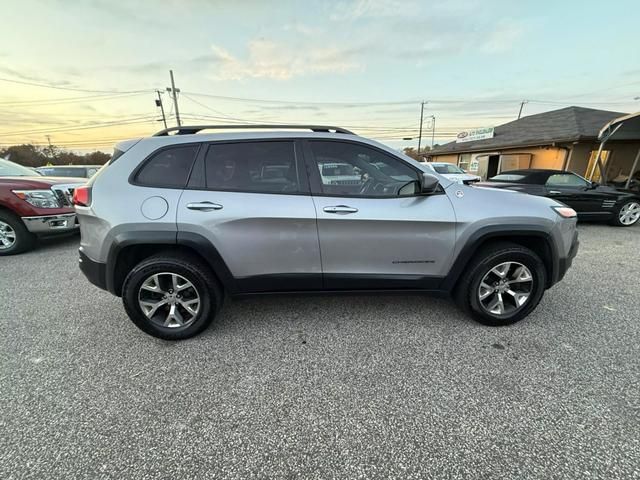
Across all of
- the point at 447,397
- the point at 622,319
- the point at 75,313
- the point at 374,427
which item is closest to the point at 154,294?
the point at 75,313

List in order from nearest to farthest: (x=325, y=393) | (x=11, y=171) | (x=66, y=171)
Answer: (x=325, y=393), (x=11, y=171), (x=66, y=171)

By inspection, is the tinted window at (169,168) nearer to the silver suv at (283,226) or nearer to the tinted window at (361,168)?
the silver suv at (283,226)

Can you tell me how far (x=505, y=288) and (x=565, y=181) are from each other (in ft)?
20.0

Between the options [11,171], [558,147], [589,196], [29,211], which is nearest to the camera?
[29,211]

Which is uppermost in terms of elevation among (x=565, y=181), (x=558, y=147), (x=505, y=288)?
(x=558, y=147)

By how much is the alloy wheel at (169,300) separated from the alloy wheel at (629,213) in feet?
30.7

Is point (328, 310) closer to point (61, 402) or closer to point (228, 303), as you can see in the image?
point (228, 303)

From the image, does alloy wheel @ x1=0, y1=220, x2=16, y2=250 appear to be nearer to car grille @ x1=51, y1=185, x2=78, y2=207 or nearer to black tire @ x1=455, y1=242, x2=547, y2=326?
car grille @ x1=51, y1=185, x2=78, y2=207

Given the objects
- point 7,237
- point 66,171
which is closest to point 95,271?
point 7,237

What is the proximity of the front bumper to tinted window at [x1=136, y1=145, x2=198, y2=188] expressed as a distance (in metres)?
3.99

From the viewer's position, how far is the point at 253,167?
2475mm

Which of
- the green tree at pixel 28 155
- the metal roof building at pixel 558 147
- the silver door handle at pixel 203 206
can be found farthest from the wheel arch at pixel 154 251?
the green tree at pixel 28 155

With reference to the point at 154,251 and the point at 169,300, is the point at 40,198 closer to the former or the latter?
the point at 154,251

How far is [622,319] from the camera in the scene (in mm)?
2842
